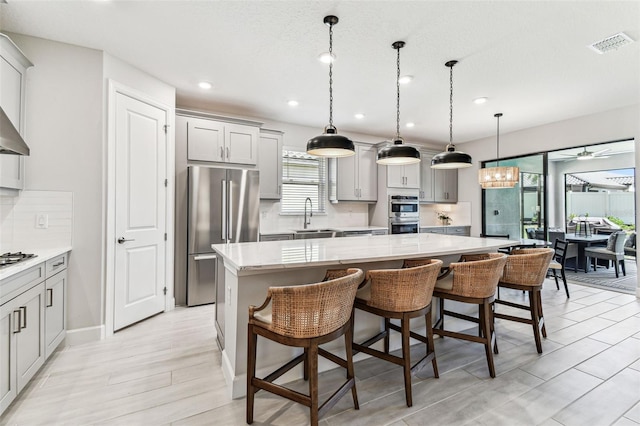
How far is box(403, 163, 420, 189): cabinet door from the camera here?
586 centimetres

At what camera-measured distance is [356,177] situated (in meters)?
5.61

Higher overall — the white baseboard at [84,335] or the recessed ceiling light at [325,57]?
the recessed ceiling light at [325,57]

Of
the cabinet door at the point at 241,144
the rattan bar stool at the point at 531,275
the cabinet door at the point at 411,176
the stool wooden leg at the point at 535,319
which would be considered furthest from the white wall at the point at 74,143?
the cabinet door at the point at 411,176

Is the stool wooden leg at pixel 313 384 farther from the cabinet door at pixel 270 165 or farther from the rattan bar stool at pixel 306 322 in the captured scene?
the cabinet door at pixel 270 165

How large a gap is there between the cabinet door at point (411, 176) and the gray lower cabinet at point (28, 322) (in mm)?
5195

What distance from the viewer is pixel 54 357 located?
8.32 ft

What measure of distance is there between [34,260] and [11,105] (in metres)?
1.32

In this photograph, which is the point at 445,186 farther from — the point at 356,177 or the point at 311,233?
the point at 311,233

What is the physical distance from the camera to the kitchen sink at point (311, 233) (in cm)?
463

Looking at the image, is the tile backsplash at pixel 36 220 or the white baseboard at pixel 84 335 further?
the white baseboard at pixel 84 335

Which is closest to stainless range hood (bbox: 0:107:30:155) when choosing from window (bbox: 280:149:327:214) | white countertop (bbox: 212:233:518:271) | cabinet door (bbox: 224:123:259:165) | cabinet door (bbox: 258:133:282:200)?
white countertop (bbox: 212:233:518:271)

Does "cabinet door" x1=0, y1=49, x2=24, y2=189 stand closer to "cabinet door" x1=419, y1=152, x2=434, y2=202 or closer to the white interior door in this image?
the white interior door

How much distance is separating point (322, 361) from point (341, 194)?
137 inches

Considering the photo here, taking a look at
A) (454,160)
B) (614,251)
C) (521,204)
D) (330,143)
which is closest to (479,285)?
(454,160)
